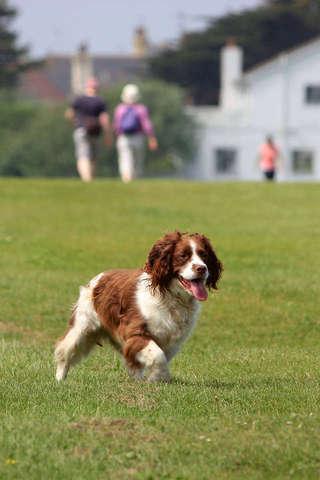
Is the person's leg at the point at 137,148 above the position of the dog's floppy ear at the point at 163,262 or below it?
below

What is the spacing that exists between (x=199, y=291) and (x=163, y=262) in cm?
33

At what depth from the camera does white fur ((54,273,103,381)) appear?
11.5 meters

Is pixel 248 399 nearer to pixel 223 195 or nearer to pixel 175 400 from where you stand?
pixel 175 400

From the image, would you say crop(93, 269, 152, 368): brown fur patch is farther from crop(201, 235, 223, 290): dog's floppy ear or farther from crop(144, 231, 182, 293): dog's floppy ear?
crop(201, 235, 223, 290): dog's floppy ear

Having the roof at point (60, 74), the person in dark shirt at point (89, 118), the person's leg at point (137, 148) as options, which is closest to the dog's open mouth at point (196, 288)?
the person in dark shirt at point (89, 118)

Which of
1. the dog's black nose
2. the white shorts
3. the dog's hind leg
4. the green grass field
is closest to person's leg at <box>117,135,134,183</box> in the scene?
the white shorts

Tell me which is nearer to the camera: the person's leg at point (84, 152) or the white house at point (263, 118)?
the person's leg at point (84, 152)

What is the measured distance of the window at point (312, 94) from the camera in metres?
85.9

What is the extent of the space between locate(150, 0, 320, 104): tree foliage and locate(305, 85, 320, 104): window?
10.9 m

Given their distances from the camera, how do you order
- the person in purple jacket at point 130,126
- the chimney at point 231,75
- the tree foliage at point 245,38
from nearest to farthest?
1. the person in purple jacket at point 130,126
2. the chimney at point 231,75
3. the tree foliage at point 245,38

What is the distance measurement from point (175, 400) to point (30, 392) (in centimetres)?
106

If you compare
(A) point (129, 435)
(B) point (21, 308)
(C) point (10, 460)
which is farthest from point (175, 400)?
(B) point (21, 308)

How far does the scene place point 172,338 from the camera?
431 inches

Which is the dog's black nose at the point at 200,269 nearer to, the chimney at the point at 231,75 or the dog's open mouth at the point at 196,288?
the dog's open mouth at the point at 196,288
